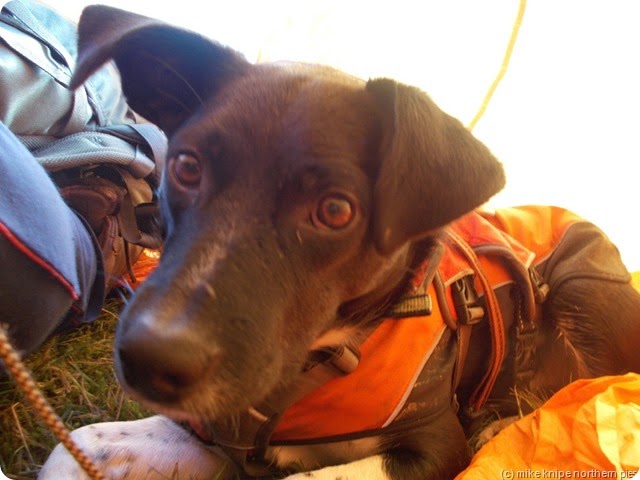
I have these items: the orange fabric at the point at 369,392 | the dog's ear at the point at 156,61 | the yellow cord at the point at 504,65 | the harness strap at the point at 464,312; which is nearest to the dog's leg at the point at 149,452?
the orange fabric at the point at 369,392

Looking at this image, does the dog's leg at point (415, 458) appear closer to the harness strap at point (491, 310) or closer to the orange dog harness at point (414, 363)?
the orange dog harness at point (414, 363)

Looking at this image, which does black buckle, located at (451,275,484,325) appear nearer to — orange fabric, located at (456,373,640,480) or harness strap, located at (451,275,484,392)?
harness strap, located at (451,275,484,392)

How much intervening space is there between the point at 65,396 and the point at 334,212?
3.52 ft

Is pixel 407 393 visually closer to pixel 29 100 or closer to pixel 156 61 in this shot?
pixel 156 61

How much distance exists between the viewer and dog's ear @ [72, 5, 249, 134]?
1.11 meters

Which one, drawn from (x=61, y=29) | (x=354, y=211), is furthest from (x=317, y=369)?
(x=61, y=29)

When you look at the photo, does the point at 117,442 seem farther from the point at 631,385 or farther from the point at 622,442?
the point at 631,385

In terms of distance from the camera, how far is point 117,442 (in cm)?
133

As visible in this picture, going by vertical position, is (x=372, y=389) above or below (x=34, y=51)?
below

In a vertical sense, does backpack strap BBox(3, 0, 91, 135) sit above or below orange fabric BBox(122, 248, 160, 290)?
above

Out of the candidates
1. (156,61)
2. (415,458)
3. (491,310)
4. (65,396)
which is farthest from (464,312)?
(65,396)

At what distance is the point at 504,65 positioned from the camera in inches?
108

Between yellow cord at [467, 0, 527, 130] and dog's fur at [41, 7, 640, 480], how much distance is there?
1.67 m

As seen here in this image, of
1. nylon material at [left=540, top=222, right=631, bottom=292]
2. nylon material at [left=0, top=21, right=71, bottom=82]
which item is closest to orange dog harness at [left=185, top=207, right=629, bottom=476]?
nylon material at [left=540, top=222, right=631, bottom=292]
